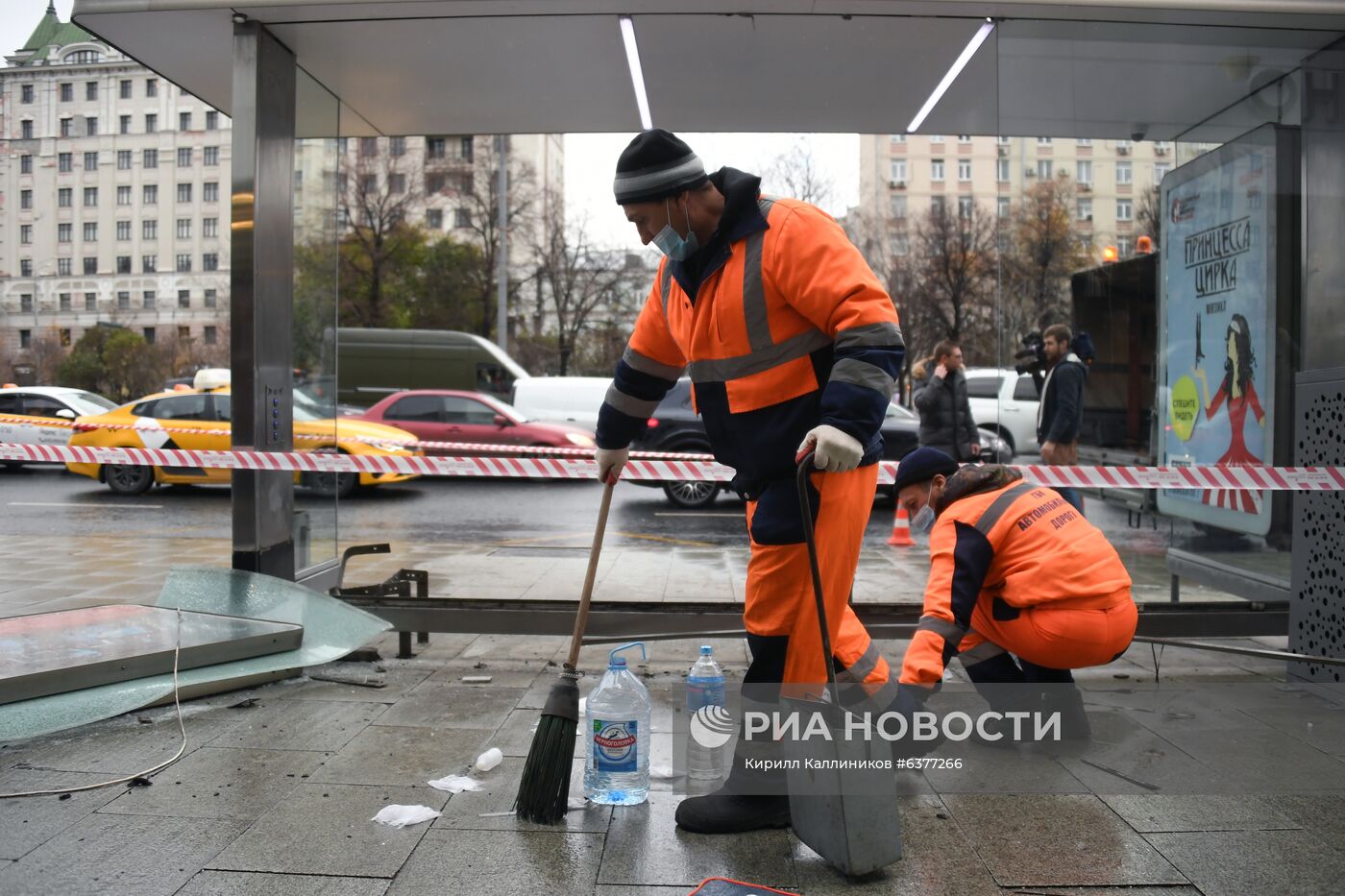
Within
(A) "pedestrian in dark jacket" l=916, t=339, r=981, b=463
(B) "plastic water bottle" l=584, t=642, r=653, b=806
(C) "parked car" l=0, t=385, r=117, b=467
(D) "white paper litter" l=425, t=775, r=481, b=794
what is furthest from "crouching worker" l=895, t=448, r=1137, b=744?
(C) "parked car" l=0, t=385, r=117, b=467

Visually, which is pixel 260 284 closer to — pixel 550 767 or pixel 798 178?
pixel 550 767

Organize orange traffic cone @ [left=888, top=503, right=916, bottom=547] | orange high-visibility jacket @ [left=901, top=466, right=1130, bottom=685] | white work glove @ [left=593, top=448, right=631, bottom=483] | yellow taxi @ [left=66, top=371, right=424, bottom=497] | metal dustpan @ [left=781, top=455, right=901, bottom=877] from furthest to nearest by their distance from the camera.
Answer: yellow taxi @ [left=66, top=371, right=424, bottom=497] → orange traffic cone @ [left=888, top=503, right=916, bottom=547] → white work glove @ [left=593, top=448, right=631, bottom=483] → orange high-visibility jacket @ [left=901, top=466, right=1130, bottom=685] → metal dustpan @ [left=781, top=455, right=901, bottom=877]

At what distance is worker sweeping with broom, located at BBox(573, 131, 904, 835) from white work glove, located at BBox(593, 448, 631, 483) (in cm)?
55

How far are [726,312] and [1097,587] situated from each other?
1682 millimetres

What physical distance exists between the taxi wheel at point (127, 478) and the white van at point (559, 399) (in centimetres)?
638

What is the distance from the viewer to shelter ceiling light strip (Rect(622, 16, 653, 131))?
5035 millimetres

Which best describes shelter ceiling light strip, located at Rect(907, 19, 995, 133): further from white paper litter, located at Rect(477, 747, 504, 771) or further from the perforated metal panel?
white paper litter, located at Rect(477, 747, 504, 771)

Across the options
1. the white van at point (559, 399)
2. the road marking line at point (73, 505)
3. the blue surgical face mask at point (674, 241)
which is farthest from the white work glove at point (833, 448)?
the white van at point (559, 399)

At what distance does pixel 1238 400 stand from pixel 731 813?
4.65m

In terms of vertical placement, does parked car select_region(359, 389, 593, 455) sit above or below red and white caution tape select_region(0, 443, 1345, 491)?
above

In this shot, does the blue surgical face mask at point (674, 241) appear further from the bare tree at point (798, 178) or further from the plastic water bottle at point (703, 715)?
the bare tree at point (798, 178)

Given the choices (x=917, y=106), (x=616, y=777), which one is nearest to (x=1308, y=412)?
(x=917, y=106)

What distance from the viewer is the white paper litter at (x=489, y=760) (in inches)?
136

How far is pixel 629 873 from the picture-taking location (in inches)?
106
